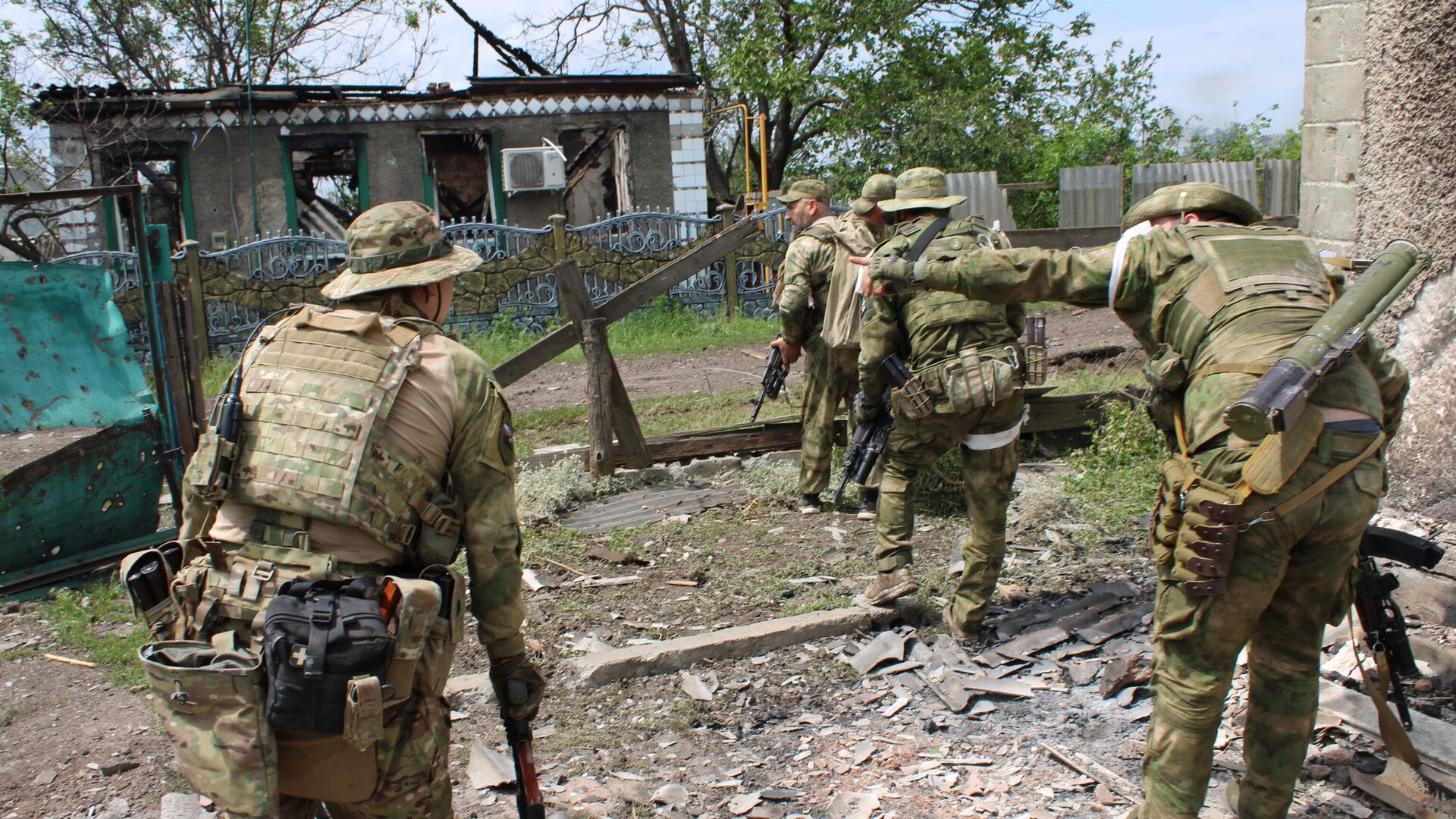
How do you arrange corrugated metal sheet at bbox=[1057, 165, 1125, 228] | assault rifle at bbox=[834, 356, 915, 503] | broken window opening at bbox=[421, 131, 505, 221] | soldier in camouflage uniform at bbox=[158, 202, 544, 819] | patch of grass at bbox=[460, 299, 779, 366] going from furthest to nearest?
broken window opening at bbox=[421, 131, 505, 221]
corrugated metal sheet at bbox=[1057, 165, 1125, 228]
patch of grass at bbox=[460, 299, 779, 366]
assault rifle at bbox=[834, 356, 915, 503]
soldier in camouflage uniform at bbox=[158, 202, 544, 819]

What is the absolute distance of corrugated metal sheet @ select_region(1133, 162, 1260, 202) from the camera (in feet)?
50.9

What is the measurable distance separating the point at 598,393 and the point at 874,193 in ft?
6.86

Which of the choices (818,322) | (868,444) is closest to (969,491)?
(868,444)

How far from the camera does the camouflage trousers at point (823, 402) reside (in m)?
6.62

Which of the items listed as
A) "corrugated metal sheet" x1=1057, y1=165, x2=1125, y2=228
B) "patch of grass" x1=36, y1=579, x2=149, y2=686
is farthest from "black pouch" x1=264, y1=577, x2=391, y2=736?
"corrugated metal sheet" x1=1057, y1=165, x2=1125, y2=228

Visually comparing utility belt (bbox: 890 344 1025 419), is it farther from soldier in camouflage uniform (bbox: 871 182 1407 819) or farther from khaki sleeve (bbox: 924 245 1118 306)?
soldier in camouflage uniform (bbox: 871 182 1407 819)

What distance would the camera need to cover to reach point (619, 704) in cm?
412

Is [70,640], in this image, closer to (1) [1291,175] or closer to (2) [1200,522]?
(2) [1200,522]

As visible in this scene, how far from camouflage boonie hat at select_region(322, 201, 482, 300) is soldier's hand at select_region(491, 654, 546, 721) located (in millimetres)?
959

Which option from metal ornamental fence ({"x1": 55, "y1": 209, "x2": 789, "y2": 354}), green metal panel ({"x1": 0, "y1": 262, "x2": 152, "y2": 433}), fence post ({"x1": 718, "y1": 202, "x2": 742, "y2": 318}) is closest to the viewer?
green metal panel ({"x1": 0, "y1": 262, "x2": 152, "y2": 433})

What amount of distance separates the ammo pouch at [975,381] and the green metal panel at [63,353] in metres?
4.17

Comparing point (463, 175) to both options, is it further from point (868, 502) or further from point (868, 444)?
point (868, 444)

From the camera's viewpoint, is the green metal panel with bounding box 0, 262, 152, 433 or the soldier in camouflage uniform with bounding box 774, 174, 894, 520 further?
the soldier in camouflage uniform with bounding box 774, 174, 894, 520

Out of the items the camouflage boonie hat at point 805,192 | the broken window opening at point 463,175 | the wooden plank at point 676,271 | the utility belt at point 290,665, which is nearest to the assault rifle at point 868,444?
the wooden plank at point 676,271
